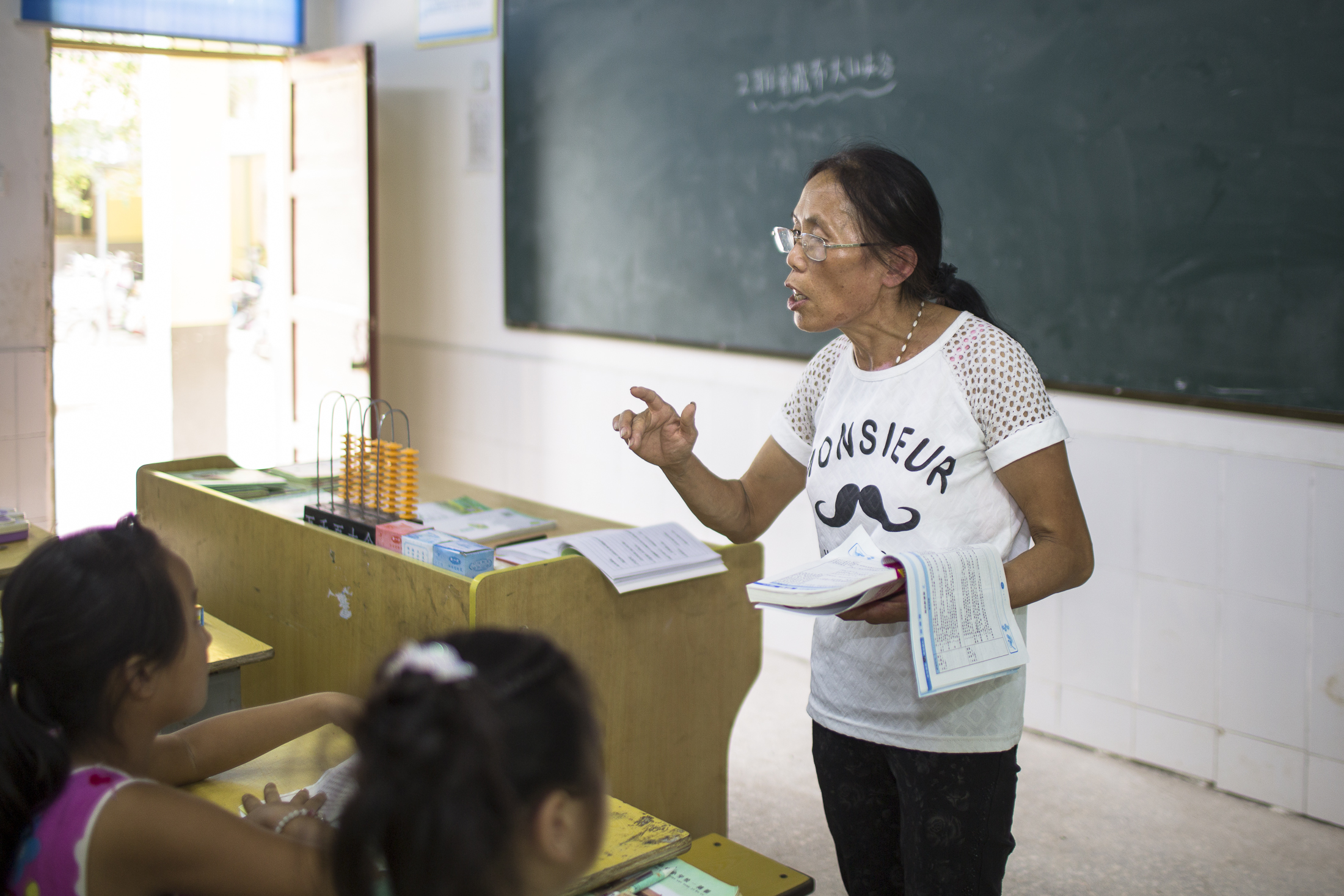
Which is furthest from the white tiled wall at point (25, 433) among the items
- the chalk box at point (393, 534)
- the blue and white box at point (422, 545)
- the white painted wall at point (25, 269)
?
the blue and white box at point (422, 545)

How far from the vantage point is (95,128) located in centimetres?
758

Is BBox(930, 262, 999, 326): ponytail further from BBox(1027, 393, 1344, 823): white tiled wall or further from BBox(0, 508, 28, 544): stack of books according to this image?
BBox(0, 508, 28, 544): stack of books

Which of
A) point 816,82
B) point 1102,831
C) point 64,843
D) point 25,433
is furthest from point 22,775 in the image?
point 25,433

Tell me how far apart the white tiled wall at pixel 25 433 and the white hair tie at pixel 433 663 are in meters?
4.44

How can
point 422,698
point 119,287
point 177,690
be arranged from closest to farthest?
point 422,698
point 177,690
point 119,287

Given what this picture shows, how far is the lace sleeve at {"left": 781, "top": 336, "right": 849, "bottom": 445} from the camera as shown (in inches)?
71.7

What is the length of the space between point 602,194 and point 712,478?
2.96 metres

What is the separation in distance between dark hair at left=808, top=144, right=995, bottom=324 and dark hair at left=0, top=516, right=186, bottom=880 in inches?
41.0

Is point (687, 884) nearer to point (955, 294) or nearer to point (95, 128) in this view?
point (955, 294)

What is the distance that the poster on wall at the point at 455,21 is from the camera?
487 centimetres

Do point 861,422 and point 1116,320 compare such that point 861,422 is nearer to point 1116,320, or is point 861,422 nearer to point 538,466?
point 1116,320

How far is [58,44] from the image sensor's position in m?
4.69

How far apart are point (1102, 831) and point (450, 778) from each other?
8.03ft

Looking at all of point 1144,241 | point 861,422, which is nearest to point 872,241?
point 861,422
